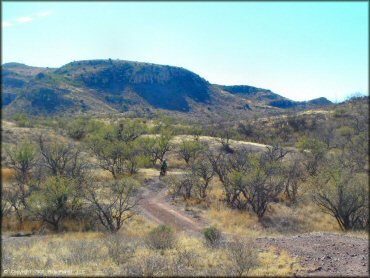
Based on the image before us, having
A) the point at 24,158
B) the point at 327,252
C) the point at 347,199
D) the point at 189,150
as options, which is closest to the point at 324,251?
the point at 327,252

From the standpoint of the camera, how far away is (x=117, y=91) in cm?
15350

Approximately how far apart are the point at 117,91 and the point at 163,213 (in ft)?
446

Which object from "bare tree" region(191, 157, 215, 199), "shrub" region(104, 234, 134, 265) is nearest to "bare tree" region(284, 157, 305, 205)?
"bare tree" region(191, 157, 215, 199)

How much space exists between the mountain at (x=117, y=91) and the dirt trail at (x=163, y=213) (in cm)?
9225

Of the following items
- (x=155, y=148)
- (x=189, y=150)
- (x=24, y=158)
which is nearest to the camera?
(x=24, y=158)

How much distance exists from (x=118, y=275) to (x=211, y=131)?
2408 inches

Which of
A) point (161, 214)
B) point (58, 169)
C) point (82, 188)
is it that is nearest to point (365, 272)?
point (161, 214)

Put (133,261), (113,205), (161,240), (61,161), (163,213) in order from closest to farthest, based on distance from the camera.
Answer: (133,261), (161,240), (113,205), (163,213), (61,161)

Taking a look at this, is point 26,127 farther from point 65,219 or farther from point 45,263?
point 45,263

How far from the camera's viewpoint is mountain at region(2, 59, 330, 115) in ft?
398

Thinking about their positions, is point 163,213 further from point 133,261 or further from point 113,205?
point 133,261

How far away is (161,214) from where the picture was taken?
74.0ft

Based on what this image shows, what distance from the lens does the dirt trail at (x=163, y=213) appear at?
20.0 meters

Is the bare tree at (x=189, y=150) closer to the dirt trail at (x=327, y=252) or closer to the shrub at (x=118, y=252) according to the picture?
the dirt trail at (x=327, y=252)
